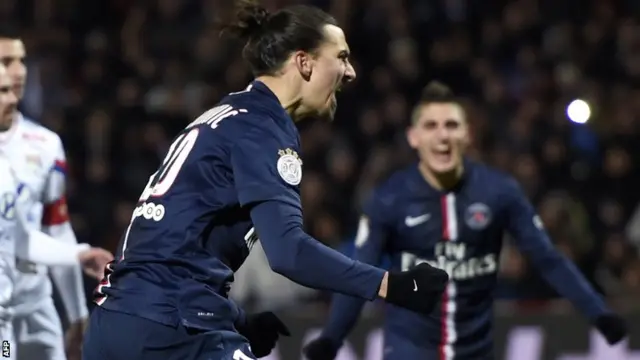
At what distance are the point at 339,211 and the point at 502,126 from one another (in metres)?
2.00

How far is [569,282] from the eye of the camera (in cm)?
577

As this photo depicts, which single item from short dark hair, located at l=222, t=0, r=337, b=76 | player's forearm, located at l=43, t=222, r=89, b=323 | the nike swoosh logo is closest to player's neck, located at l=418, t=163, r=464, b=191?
the nike swoosh logo

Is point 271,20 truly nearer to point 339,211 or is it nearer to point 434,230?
point 434,230

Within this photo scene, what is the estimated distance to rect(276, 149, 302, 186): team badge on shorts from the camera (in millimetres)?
3555

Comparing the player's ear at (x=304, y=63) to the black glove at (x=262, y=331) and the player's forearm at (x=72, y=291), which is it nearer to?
the black glove at (x=262, y=331)

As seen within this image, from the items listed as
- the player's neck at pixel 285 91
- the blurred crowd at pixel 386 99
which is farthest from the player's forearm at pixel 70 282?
the blurred crowd at pixel 386 99

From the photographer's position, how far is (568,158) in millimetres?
10602

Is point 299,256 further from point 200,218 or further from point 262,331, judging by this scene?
point 262,331

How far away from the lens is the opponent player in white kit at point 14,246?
200 inches

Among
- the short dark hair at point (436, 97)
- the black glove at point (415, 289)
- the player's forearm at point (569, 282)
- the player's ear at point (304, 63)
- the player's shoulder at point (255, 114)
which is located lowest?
the player's forearm at point (569, 282)

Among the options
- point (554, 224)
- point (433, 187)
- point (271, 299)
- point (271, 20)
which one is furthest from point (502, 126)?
point (271, 20)

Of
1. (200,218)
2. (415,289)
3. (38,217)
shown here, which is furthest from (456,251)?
(200,218)

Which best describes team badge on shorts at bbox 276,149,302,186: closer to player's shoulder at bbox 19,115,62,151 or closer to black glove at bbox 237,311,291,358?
black glove at bbox 237,311,291,358

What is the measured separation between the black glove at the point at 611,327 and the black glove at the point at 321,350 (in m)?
1.17
